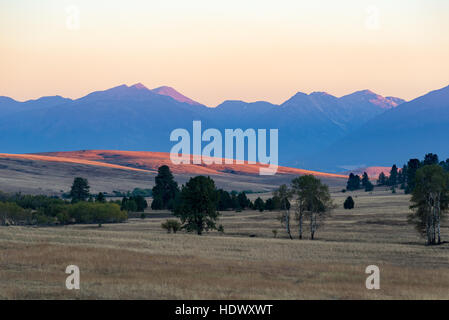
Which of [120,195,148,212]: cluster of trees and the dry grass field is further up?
[120,195,148,212]: cluster of trees

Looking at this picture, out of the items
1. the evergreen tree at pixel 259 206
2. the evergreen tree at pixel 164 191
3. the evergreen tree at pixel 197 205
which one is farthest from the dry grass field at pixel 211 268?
the evergreen tree at pixel 164 191

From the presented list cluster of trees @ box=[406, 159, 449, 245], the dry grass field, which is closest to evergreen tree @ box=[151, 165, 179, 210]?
the dry grass field

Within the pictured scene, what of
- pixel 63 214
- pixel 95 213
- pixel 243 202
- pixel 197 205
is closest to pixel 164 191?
pixel 243 202

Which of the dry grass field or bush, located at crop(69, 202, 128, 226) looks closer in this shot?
the dry grass field

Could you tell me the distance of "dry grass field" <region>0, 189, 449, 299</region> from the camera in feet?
109

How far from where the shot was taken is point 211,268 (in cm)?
4403

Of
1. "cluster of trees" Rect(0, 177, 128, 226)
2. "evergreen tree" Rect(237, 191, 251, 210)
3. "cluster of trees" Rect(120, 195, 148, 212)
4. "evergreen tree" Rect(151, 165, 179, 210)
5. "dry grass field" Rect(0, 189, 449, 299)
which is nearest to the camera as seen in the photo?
"dry grass field" Rect(0, 189, 449, 299)

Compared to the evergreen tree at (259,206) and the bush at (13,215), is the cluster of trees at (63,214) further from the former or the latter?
the evergreen tree at (259,206)

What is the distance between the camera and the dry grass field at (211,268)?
33.2 metres

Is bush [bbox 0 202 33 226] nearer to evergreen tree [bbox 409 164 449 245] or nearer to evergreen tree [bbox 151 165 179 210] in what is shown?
evergreen tree [bbox 151 165 179 210]

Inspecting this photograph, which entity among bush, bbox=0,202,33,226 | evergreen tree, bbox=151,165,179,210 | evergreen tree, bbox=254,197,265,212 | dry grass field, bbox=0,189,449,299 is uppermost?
evergreen tree, bbox=151,165,179,210

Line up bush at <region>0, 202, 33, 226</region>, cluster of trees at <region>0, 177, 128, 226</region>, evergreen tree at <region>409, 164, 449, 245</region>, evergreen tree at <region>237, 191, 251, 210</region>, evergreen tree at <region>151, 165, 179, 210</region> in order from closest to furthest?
evergreen tree at <region>409, 164, 449, 245</region> < bush at <region>0, 202, 33, 226</region> < cluster of trees at <region>0, 177, 128, 226</region> < evergreen tree at <region>151, 165, 179, 210</region> < evergreen tree at <region>237, 191, 251, 210</region>

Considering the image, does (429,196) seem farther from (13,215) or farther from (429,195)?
(13,215)
